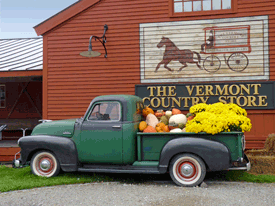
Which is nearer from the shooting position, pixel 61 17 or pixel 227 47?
pixel 227 47

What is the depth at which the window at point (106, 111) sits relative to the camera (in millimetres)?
5301

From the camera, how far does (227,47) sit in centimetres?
785

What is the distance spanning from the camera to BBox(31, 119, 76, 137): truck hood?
5405 mm

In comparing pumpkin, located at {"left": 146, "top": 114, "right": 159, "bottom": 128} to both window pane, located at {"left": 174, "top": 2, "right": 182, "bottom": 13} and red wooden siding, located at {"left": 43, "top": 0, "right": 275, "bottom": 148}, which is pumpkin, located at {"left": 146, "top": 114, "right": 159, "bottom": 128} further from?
window pane, located at {"left": 174, "top": 2, "right": 182, "bottom": 13}

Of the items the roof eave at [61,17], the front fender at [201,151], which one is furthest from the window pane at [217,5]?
the front fender at [201,151]

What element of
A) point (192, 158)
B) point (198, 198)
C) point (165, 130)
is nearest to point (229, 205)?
point (198, 198)

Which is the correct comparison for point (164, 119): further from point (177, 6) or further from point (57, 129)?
point (177, 6)

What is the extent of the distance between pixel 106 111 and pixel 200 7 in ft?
16.4

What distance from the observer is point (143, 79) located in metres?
8.29

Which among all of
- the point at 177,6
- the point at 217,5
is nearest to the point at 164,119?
the point at 177,6

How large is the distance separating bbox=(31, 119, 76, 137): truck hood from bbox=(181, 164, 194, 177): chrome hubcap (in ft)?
7.88

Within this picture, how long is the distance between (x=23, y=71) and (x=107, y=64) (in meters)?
2.91

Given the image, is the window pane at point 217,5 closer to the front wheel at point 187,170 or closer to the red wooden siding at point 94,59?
the red wooden siding at point 94,59

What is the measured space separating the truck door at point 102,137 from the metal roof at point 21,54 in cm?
466
